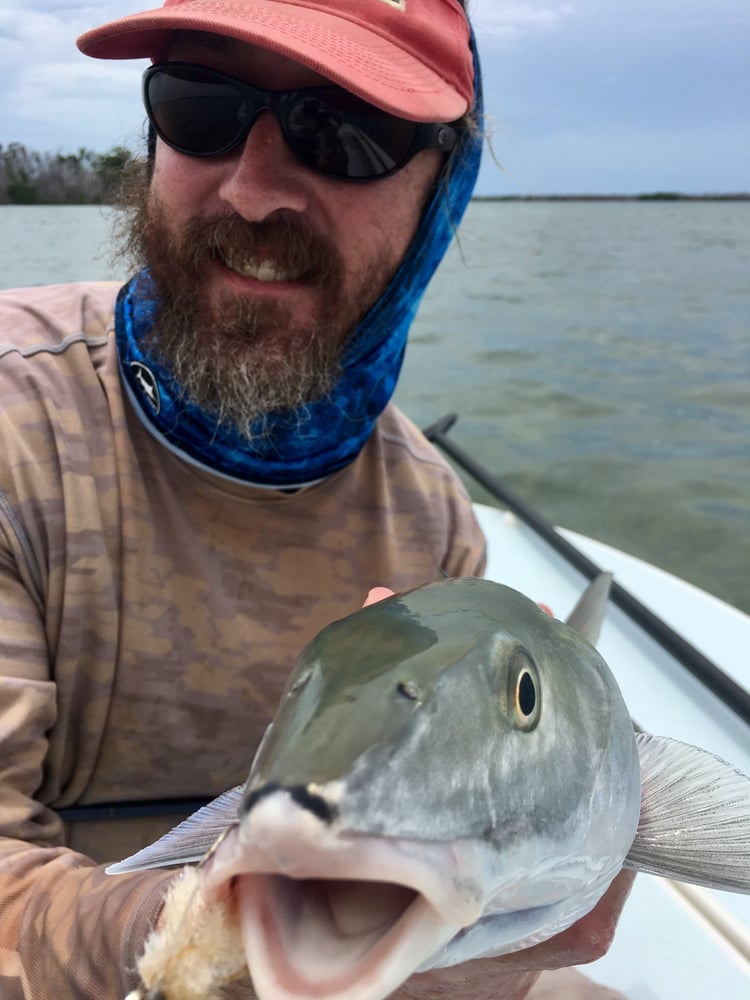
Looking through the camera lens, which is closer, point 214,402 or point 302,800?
point 302,800

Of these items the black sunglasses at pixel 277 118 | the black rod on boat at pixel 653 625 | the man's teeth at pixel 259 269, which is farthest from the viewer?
the black rod on boat at pixel 653 625

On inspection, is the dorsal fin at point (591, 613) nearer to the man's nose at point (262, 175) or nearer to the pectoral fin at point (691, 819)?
the pectoral fin at point (691, 819)

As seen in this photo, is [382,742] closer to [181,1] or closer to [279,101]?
[279,101]

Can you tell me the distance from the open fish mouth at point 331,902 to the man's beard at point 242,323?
1178mm

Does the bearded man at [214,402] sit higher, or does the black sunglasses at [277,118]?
the black sunglasses at [277,118]

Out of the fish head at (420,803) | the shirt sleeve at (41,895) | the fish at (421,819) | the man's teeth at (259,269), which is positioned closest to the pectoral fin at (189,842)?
the fish at (421,819)

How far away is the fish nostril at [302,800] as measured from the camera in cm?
66

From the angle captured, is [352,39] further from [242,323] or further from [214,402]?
[214,402]

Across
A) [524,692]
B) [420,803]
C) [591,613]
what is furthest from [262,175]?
[420,803]

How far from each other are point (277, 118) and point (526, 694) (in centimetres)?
130

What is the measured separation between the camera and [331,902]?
70 cm

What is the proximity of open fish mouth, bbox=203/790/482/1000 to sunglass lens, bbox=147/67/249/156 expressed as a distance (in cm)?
145

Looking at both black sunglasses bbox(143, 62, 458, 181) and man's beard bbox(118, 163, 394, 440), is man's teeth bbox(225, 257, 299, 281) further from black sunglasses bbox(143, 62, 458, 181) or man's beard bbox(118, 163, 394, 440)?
black sunglasses bbox(143, 62, 458, 181)

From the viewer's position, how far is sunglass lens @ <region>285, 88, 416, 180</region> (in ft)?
5.59
